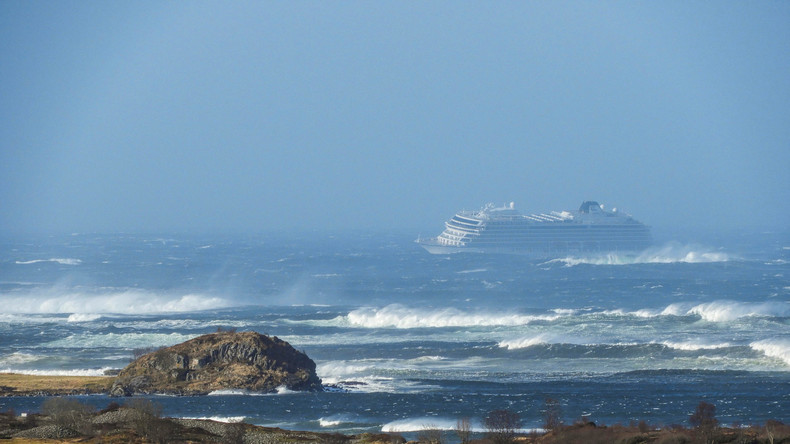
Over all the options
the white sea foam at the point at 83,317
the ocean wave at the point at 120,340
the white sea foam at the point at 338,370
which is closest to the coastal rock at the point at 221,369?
the white sea foam at the point at 338,370

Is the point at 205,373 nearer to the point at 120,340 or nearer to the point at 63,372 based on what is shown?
the point at 63,372

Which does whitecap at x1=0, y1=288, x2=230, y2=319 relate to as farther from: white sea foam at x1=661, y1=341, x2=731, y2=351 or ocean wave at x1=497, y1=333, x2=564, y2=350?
white sea foam at x1=661, y1=341, x2=731, y2=351

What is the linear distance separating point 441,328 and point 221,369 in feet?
84.5

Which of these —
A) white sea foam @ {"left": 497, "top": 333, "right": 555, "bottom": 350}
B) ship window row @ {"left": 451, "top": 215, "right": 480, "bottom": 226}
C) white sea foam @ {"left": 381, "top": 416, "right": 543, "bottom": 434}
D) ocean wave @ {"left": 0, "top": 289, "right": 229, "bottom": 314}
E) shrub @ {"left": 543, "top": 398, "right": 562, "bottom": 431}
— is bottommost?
white sea foam @ {"left": 381, "top": 416, "right": 543, "bottom": 434}

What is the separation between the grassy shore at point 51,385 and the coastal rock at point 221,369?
101cm

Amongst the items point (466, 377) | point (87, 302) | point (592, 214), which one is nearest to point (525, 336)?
point (466, 377)

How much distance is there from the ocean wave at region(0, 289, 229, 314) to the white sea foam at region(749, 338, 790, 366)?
1800 inches

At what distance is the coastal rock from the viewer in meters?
46.7

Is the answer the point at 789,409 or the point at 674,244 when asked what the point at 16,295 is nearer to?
the point at 789,409

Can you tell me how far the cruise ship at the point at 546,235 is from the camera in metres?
148

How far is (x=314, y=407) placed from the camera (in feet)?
142

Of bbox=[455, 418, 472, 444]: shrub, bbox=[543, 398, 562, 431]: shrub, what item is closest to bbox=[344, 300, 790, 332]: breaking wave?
bbox=[543, 398, 562, 431]: shrub

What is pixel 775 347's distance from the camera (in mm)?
55281

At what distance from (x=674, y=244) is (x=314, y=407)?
12348cm
